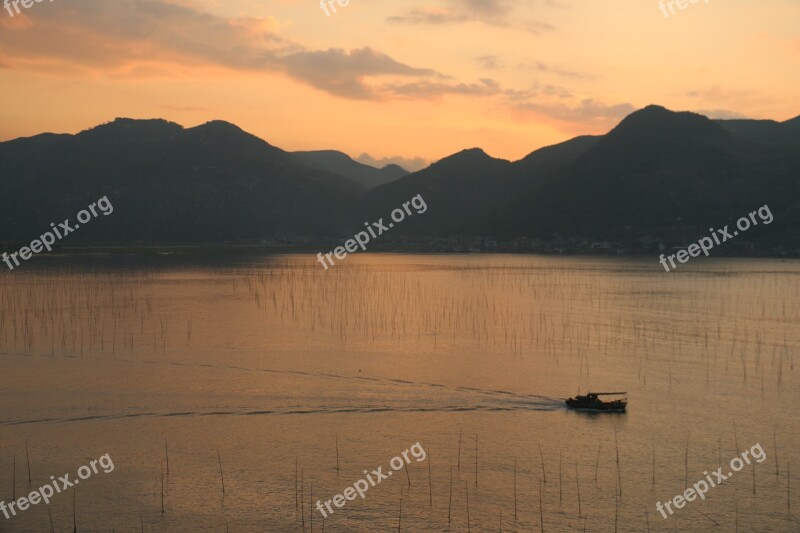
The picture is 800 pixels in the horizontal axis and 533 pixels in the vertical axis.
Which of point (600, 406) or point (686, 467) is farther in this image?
point (600, 406)

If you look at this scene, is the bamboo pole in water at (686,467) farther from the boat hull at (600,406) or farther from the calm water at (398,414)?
the boat hull at (600,406)

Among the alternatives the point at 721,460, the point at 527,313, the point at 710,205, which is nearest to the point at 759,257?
the point at 710,205

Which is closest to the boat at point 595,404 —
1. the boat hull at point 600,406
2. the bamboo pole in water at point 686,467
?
the boat hull at point 600,406

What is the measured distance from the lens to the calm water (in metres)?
24.4

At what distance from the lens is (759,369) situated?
148 feet

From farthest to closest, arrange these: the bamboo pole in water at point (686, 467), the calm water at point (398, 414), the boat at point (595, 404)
→ the boat at point (595, 404)
the bamboo pole in water at point (686, 467)
the calm water at point (398, 414)

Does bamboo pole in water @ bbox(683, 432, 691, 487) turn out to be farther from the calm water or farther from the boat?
the boat

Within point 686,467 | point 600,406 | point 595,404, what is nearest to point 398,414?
point 595,404

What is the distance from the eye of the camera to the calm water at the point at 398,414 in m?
24.4

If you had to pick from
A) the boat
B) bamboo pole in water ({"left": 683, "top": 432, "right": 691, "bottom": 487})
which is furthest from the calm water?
the boat

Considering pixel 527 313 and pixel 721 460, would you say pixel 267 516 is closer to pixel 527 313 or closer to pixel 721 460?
pixel 721 460

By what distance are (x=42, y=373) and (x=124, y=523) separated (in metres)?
23.8

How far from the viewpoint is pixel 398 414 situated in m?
34.6

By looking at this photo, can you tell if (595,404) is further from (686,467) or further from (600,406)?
(686,467)
